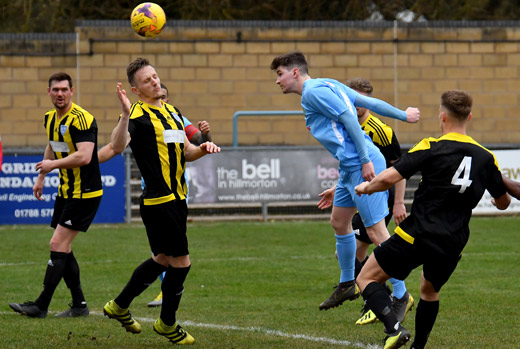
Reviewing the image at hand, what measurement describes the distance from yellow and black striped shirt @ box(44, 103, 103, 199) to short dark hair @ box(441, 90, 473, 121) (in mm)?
3497

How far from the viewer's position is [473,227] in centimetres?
1544

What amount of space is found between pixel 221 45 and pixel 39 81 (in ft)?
13.2

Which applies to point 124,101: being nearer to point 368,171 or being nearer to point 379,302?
point 368,171

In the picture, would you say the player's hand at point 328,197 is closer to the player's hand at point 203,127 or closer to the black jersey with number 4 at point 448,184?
the player's hand at point 203,127

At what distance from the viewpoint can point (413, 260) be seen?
18.4 feet

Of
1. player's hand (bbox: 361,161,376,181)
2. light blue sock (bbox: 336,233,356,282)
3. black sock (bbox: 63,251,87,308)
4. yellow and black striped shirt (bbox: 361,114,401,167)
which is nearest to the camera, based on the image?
player's hand (bbox: 361,161,376,181)

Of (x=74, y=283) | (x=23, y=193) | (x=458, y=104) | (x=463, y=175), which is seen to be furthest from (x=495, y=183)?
(x=23, y=193)

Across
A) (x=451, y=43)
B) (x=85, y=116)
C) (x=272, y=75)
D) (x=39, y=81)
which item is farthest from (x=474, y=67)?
(x=85, y=116)

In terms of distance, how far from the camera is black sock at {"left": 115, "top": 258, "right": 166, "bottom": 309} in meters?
6.72

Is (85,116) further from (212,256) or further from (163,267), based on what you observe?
(212,256)

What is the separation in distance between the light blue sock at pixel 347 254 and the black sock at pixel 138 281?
5.33 ft

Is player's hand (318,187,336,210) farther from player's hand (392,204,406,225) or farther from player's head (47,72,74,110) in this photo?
player's head (47,72,74,110)

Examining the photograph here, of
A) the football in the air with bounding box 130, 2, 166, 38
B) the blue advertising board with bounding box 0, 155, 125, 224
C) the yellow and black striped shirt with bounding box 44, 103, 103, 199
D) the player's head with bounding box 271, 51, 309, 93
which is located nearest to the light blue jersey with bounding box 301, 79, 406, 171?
the player's head with bounding box 271, 51, 309, 93

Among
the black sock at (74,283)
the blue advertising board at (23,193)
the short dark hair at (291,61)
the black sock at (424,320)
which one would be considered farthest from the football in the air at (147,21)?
the blue advertising board at (23,193)
